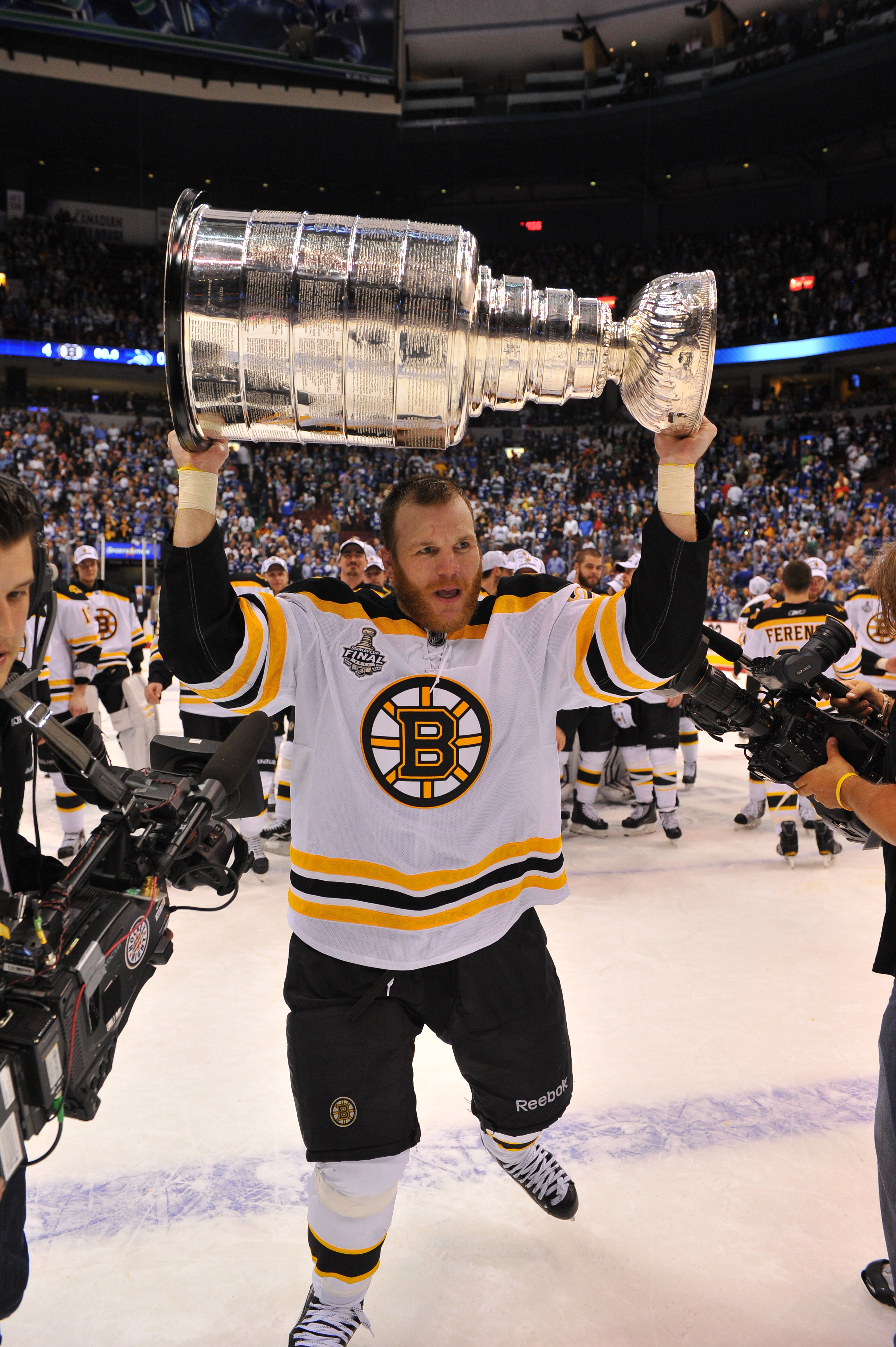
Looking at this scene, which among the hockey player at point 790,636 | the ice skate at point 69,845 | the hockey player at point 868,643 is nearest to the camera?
the ice skate at point 69,845

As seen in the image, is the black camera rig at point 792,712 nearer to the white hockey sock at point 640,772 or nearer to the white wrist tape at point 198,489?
the white wrist tape at point 198,489

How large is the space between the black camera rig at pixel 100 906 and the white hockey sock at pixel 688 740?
219 inches

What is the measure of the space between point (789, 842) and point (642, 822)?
3.58ft

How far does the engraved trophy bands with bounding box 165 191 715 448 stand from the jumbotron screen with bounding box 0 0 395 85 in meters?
24.3

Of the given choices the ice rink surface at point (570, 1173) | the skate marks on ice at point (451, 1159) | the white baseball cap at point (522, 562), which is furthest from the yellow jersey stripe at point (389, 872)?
the white baseball cap at point (522, 562)

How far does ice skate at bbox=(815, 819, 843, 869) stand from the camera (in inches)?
212

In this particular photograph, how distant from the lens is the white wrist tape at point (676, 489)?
1644 millimetres

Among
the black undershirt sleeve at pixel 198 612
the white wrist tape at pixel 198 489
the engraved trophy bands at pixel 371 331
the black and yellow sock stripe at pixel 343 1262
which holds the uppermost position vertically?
the engraved trophy bands at pixel 371 331

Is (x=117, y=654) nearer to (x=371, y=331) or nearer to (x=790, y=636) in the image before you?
(x=790, y=636)

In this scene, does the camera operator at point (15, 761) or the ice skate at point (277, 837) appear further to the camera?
the ice skate at point (277, 837)

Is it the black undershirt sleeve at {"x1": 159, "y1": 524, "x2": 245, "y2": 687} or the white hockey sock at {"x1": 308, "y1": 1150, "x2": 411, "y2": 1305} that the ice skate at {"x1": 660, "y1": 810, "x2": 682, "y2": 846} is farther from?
the black undershirt sleeve at {"x1": 159, "y1": 524, "x2": 245, "y2": 687}

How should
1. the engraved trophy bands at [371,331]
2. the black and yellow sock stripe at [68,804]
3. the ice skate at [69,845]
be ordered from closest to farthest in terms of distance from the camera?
the engraved trophy bands at [371,331] < the ice skate at [69,845] < the black and yellow sock stripe at [68,804]

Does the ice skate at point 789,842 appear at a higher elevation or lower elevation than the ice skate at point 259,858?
higher

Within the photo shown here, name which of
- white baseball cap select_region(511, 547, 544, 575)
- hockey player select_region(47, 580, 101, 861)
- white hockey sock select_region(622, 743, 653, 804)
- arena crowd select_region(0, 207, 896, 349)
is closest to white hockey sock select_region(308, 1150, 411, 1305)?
hockey player select_region(47, 580, 101, 861)
